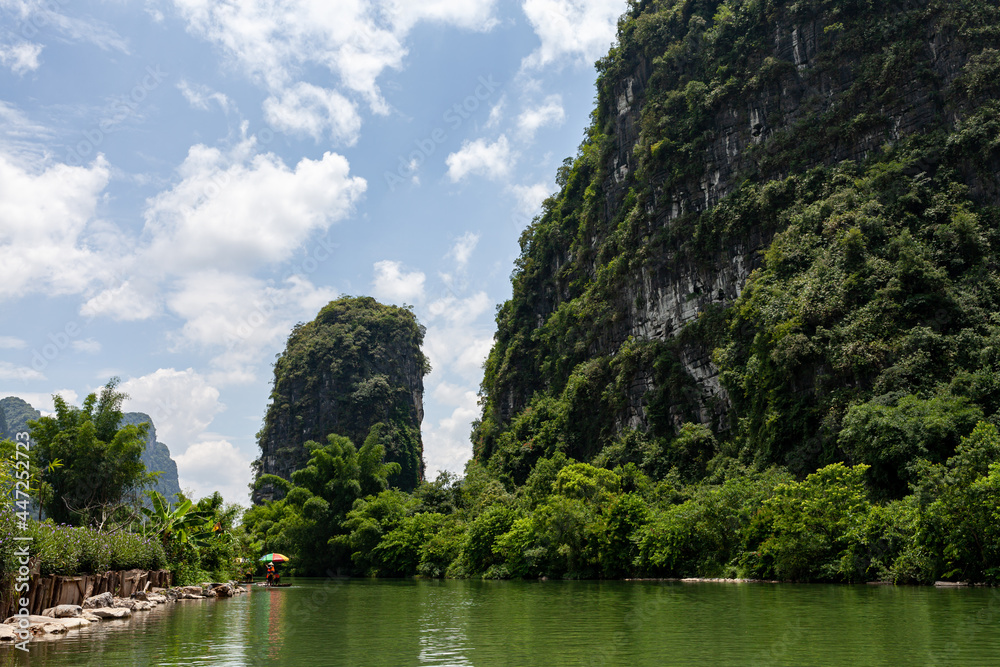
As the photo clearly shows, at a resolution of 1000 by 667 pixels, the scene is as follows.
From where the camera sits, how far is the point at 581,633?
11.1 metres

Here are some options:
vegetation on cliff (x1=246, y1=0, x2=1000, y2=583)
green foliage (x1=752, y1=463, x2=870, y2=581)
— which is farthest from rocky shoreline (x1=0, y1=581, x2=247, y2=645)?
green foliage (x1=752, y1=463, x2=870, y2=581)

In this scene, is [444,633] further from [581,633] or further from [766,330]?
[766,330]

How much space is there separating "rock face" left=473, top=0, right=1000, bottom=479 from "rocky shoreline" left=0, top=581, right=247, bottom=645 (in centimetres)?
2483

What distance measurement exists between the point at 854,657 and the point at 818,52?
129ft

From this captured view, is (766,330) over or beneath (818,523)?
over

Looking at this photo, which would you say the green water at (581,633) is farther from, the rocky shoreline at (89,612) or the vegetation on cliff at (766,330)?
the vegetation on cliff at (766,330)

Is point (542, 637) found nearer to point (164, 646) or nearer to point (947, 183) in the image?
point (164, 646)

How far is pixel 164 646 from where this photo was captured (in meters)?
10.4

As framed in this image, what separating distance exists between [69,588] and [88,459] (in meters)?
18.4

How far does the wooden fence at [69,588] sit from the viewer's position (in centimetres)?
1230

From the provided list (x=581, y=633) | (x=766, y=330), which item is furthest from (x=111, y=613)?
(x=766, y=330)

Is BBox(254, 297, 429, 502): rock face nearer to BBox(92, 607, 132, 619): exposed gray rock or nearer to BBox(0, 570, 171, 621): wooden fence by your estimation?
BBox(0, 570, 171, 621): wooden fence

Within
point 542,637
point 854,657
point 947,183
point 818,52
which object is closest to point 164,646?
point 542,637

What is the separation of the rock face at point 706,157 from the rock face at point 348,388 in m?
26.7
